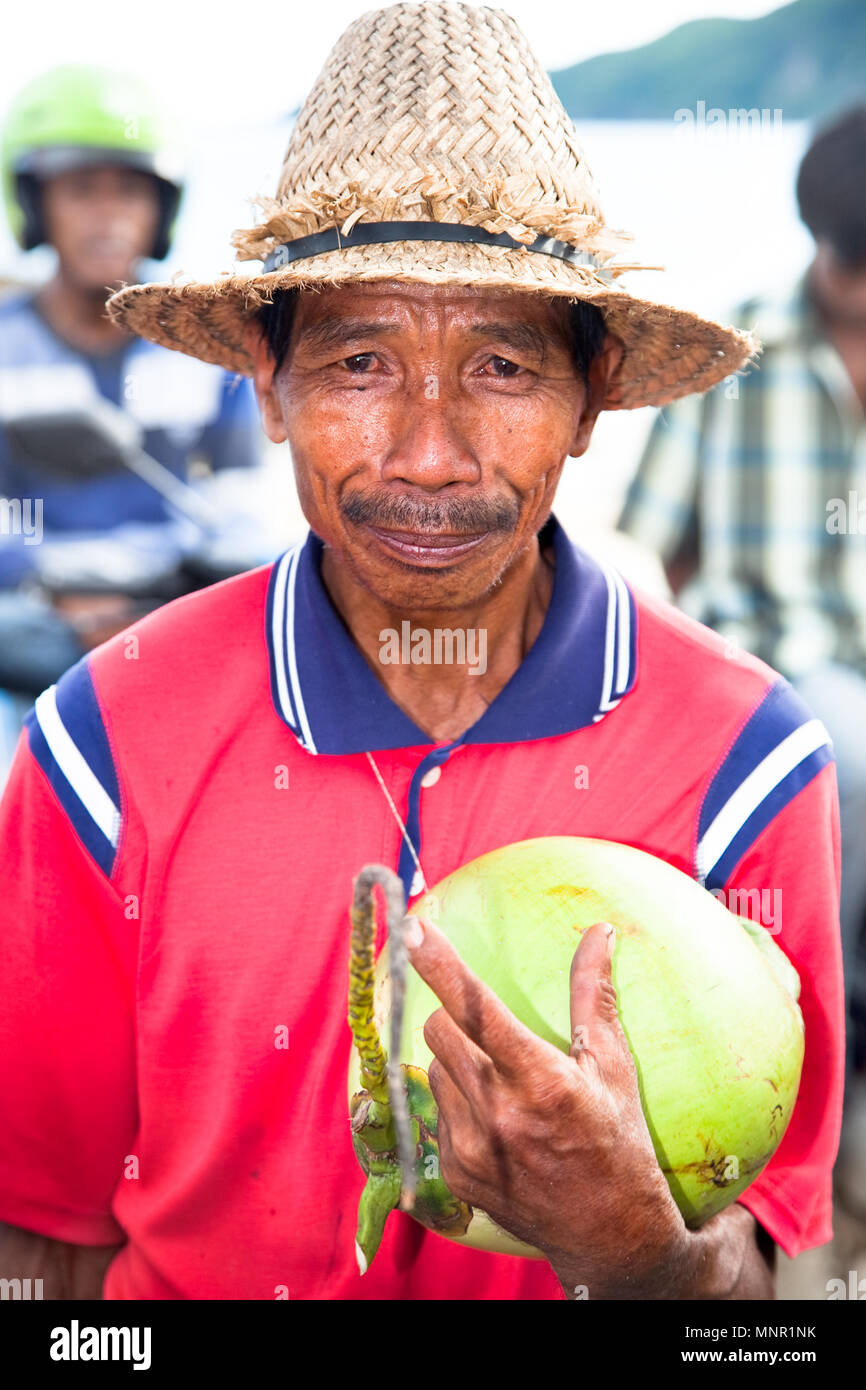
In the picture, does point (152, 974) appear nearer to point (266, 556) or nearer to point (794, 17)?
point (266, 556)

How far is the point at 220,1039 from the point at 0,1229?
0.45 metres

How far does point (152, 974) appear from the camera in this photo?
5.84ft

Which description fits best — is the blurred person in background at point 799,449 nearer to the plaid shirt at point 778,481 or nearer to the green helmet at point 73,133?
the plaid shirt at point 778,481

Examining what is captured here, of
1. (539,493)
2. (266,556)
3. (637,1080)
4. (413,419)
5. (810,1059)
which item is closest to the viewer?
(637,1080)

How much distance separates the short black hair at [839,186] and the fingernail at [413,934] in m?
3.02

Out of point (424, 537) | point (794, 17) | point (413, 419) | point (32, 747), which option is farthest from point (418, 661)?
point (794, 17)

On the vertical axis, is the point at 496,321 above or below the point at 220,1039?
above

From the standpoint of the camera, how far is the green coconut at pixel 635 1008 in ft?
4.27

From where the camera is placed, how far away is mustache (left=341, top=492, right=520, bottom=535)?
1.61 m

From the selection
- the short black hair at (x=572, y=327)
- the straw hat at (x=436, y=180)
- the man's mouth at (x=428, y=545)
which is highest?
the straw hat at (x=436, y=180)

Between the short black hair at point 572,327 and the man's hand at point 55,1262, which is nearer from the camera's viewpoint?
the short black hair at point 572,327

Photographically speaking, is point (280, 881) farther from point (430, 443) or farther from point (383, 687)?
point (430, 443)

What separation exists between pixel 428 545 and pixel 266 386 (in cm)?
40

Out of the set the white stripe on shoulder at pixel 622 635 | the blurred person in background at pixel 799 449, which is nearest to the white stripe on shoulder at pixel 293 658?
the white stripe on shoulder at pixel 622 635
